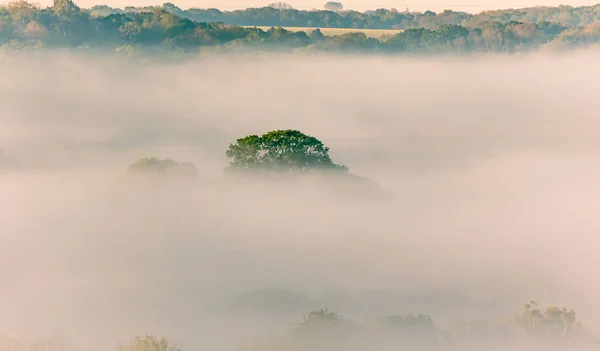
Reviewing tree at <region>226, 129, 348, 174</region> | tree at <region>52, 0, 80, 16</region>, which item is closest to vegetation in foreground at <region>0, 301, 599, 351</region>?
tree at <region>226, 129, 348, 174</region>

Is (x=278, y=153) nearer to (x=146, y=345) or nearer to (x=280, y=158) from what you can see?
(x=280, y=158)

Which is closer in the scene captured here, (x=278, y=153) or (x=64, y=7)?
(x=278, y=153)

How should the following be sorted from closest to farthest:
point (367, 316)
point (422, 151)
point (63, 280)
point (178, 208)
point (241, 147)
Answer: point (367, 316) → point (63, 280) → point (241, 147) → point (178, 208) → point (422, 151)

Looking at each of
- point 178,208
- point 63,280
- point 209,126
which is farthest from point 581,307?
point 209,126

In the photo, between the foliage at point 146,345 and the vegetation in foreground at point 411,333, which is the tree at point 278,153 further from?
the foliage at point 146,345

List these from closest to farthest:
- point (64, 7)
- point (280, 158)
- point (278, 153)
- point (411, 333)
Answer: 1. point (411, 333)
2. point (280, 158)
3. point (278, 153)
4. point (64, 7)

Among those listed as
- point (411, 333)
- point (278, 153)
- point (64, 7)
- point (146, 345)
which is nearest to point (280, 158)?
point (278, 153)

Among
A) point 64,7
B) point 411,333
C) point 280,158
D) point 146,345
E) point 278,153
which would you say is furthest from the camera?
point 64,7

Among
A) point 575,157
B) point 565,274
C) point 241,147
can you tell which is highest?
point 241,147

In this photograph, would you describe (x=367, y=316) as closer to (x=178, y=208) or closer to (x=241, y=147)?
(x=241, y=147)
